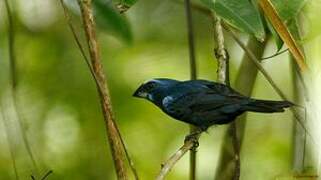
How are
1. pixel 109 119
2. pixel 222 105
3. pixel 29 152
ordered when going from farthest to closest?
pixel 29 152, pixel 222 105, pixel 109 119

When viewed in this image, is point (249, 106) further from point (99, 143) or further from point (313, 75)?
point (99, 143)

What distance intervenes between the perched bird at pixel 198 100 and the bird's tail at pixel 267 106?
0.04ft

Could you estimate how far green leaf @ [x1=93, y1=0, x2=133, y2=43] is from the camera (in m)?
1.17

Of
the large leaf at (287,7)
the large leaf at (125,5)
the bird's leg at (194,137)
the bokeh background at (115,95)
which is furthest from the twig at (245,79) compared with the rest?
the large leaf at (125,5)

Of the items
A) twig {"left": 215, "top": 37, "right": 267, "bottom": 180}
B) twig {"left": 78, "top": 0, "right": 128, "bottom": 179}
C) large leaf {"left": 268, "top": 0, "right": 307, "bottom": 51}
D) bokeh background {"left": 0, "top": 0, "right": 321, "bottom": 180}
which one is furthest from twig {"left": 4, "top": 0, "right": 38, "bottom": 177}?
large leaf {"left": 268, "top": 0, "right": 307, "bottom": 51}

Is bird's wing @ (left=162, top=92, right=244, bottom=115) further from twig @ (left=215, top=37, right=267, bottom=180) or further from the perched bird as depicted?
twig @ (left=215, top=37, right=267, bottom=180)

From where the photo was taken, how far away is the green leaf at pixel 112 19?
1165 mm

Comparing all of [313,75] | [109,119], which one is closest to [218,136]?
[313,75]

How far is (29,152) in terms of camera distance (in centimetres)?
122

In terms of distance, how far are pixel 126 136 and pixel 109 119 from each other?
0.42 metres

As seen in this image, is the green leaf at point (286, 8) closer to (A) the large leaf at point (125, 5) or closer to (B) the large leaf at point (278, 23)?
(B) the large leaf at point (278, 23)

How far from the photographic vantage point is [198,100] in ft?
3.14

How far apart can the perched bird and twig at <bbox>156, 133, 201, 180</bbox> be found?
0.03 m

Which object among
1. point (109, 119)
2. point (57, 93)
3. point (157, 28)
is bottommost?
point (109, 119)
